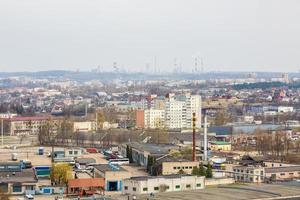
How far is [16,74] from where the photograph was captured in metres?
70.2

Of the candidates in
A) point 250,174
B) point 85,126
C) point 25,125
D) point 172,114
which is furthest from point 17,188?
point 172,114

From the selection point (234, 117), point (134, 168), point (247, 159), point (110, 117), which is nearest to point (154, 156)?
point (134, 168)

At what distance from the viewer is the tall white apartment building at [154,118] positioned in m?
18.3

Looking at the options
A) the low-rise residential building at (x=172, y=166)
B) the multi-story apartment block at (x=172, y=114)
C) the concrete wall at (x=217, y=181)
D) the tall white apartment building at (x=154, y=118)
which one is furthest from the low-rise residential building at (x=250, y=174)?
the multi-story apartment block at (x=172, y=114)

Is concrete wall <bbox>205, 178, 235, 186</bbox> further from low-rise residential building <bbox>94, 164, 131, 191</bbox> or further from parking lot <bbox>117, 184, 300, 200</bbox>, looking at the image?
parking lot <bbox>117, 184, 300, 200</bbox>

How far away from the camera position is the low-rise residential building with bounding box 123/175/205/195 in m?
7.75

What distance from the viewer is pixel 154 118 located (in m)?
18.8

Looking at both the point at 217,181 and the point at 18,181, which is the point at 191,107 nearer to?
the point at 217,181

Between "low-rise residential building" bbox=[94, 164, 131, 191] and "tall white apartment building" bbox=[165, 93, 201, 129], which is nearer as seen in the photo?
"low-rise residential building" bbox=[94, 164, 131, 191]

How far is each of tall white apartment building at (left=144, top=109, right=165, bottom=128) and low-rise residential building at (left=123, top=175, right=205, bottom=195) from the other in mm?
9758

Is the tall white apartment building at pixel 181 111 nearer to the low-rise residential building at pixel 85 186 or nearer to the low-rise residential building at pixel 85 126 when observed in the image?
the low-rise residential building at pixel 85 126

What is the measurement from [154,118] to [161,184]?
10.9m

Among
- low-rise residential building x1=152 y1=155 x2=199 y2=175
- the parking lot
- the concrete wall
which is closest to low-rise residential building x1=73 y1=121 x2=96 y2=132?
low-rise residential building x1=152 y1=155 x2=199 y2=175

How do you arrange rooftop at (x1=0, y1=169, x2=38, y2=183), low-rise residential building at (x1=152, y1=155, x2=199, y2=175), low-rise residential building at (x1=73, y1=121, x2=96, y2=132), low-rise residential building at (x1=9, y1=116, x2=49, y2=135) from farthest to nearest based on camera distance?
low-rise residential building at (x1=9, y1=116, x2=49, y2=135) → low-rise residential building at (x1=73, y1=121, x2=96, y2=132) → low-rise residential building at (x1=152, y1=155, x2=199, y2=175) → rooftop at (x1=0, y1=169, x2=38, y2=183)
